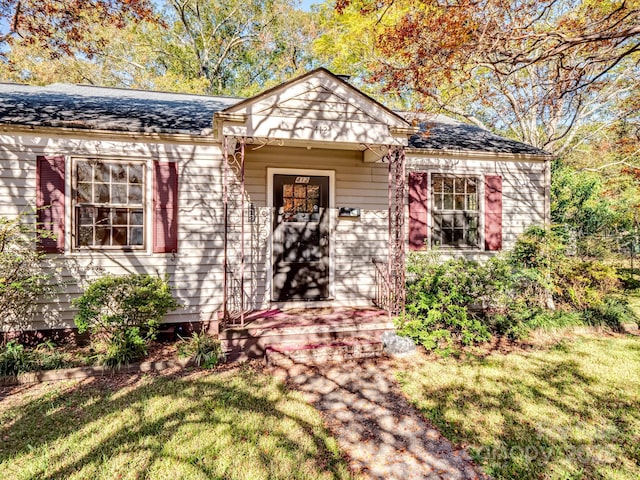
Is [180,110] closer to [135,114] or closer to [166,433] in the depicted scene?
[135,114]

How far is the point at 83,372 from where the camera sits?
429cm

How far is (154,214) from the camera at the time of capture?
17.7 ft

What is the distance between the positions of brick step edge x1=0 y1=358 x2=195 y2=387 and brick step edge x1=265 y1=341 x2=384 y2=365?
114cm

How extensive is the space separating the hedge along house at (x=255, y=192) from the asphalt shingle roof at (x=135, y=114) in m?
0.05

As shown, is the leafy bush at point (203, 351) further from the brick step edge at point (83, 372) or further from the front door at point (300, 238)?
the front door at point (300, 238)

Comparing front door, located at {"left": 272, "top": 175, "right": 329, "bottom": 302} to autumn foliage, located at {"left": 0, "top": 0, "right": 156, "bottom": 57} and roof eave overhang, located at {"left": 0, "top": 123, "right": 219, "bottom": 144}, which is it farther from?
autumn foliage, located at {"left": 0, "top": 0, "right": 156, "bottom": 57}

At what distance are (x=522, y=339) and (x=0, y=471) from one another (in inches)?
252

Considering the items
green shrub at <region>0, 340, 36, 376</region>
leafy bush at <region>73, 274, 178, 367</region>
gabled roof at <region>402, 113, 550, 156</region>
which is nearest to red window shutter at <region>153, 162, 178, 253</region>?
leafy bush at <region>73, 274, 178, 367</region>

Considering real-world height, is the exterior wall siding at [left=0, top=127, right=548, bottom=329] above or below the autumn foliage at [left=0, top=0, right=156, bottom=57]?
below

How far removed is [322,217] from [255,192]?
125 cm

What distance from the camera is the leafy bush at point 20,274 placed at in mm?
4547

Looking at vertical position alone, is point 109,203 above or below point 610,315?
above

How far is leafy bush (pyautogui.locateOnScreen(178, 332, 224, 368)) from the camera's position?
4.55 metres

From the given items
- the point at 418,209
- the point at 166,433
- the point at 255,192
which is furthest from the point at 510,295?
the point at 166,433
